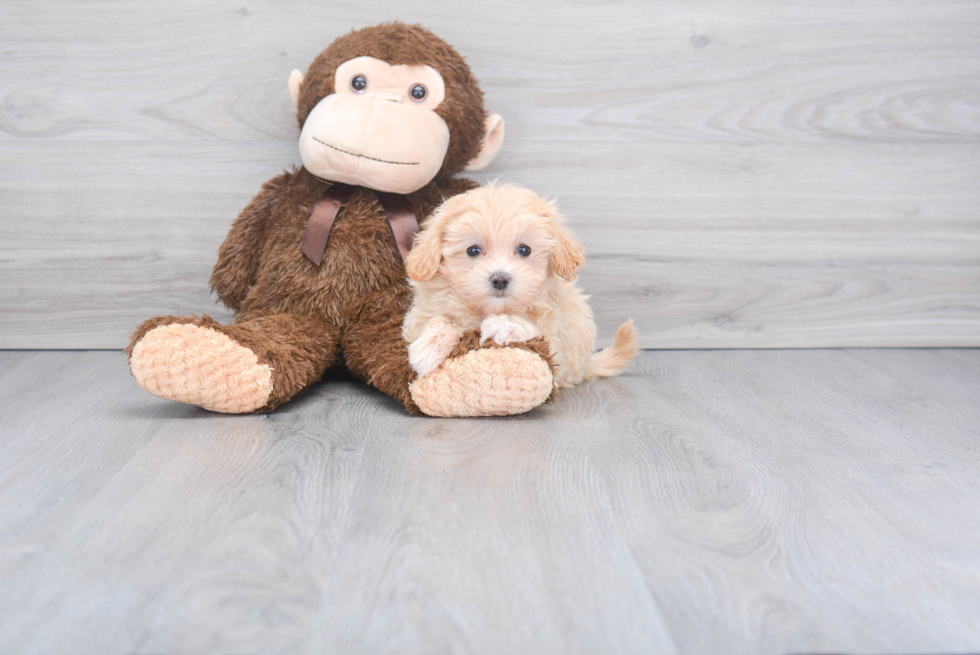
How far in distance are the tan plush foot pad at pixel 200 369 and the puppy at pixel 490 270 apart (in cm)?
21

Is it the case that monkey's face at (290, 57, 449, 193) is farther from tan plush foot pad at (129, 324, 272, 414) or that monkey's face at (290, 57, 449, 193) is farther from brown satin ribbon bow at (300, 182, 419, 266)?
tan plush foot pad at (129, 324, 272, 414)

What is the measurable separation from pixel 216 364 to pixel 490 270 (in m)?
0.36

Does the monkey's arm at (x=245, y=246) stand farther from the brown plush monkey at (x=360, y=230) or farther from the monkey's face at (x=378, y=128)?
the monkey's face at (x=378, y=128)

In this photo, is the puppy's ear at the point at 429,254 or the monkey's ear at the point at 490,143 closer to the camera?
the puppy's ear at the point at 429,254

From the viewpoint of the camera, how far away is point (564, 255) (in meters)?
0.99

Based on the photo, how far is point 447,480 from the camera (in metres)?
0.77

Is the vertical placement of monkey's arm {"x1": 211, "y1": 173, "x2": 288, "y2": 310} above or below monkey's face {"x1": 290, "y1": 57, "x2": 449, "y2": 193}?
below

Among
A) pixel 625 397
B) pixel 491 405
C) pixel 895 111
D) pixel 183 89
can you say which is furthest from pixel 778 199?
pixel 183 89

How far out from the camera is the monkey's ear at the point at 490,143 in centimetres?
122

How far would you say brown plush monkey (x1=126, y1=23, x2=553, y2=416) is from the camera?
3.16ft

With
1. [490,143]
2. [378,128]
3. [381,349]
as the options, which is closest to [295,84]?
[378,128]

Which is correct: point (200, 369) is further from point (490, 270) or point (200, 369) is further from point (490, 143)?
point (490, 143)

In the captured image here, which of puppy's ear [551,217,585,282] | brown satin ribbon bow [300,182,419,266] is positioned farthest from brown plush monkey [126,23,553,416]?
puppy's ear [551,217,585,282]

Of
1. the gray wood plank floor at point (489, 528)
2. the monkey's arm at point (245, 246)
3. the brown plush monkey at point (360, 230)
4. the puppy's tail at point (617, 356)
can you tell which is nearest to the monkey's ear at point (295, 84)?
the brown plush monkey at point (360, 230)
